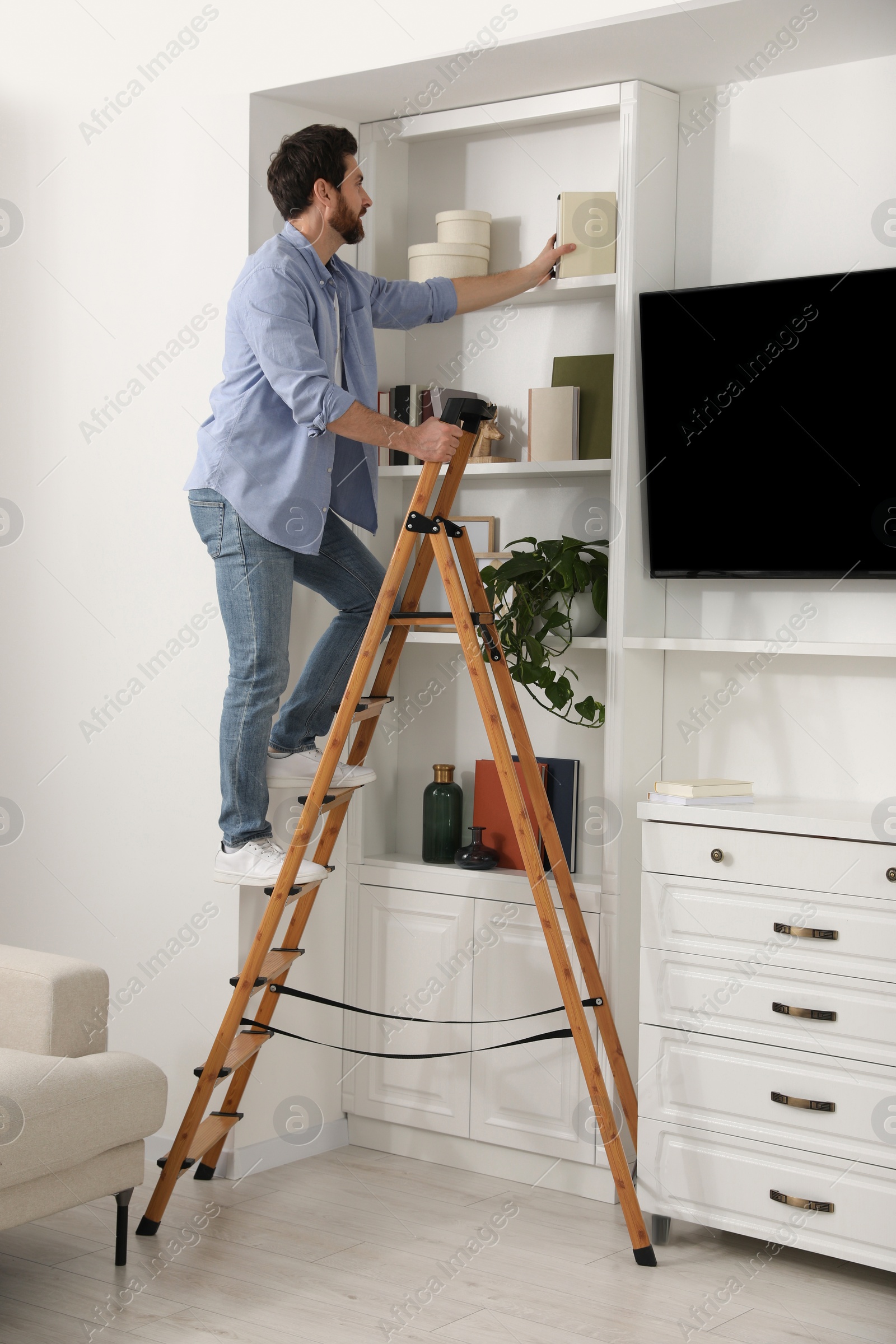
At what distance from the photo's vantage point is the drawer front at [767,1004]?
8.98 ft

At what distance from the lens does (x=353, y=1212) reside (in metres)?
3.21

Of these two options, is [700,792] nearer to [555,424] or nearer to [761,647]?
[761,647]

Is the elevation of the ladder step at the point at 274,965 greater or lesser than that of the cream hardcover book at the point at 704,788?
lesser

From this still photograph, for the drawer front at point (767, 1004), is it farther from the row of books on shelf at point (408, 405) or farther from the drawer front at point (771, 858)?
the row of books on shelf at point (408, 405)

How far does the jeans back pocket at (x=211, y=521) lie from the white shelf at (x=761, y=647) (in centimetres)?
97

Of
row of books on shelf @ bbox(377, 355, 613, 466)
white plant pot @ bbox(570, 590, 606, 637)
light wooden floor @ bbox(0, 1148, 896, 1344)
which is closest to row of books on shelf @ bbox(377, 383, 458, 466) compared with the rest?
row of books on shelf @ bbox(377, 355, 613, 466)

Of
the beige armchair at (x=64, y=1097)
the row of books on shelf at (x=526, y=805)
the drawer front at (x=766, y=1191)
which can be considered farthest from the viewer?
the row of books on shelf at (x=526, y=805)

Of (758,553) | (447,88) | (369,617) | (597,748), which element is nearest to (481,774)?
(597,748)

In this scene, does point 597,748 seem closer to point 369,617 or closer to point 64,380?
point 369,617

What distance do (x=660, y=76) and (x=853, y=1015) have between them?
7.07 feet

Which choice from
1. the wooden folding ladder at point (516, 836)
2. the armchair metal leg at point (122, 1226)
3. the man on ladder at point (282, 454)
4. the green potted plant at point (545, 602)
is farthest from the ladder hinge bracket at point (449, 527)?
the armchair metal leg at point (122, 1226)

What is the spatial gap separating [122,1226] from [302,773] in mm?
1030

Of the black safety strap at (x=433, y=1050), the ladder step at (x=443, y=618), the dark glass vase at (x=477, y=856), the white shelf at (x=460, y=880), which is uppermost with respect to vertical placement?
the ladder step at (x=443, y=618)

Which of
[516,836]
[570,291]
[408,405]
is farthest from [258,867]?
[570,291]
